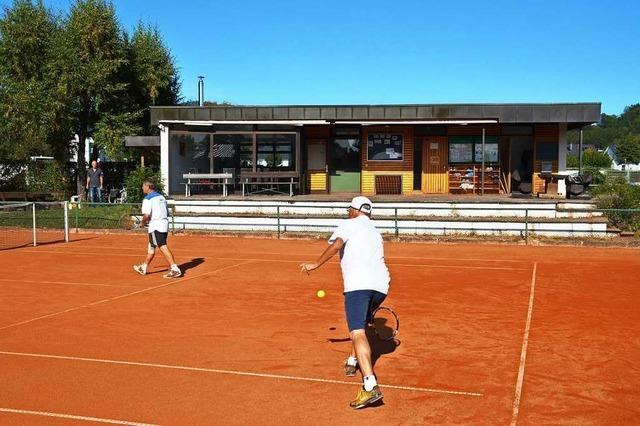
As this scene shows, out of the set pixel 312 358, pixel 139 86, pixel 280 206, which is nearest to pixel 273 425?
pixel 312 358

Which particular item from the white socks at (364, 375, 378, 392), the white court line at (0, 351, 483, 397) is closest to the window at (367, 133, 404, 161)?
the white court line at (0, 351, 483, 397)

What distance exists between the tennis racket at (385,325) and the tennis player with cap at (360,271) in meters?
1.87

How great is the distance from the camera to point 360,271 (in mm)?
6039

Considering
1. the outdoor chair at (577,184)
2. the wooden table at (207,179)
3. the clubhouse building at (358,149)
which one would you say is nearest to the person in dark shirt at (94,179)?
the clubhouse building at (358,149)

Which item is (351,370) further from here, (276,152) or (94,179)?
(94,179)

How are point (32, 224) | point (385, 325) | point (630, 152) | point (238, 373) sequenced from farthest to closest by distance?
point (630, 152)
point (32, 224)
point (385, 325)
point (238, 373)

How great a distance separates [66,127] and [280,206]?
14.5 metres

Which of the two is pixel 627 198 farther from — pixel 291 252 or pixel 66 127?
pixel 66 127

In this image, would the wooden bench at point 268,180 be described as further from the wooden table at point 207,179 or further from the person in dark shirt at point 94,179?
the person in dark shirt at point 94,179

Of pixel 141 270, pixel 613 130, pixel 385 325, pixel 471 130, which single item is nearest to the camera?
pixel 385 325

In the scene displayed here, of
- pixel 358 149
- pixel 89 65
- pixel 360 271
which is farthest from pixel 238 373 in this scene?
pixel 89 65

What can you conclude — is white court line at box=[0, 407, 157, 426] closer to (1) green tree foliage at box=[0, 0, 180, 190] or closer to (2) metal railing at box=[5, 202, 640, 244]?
(2) metal railing at box=[5, 202, 640, 244]

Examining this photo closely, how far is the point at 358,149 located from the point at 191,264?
1269cm

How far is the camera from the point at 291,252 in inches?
725
